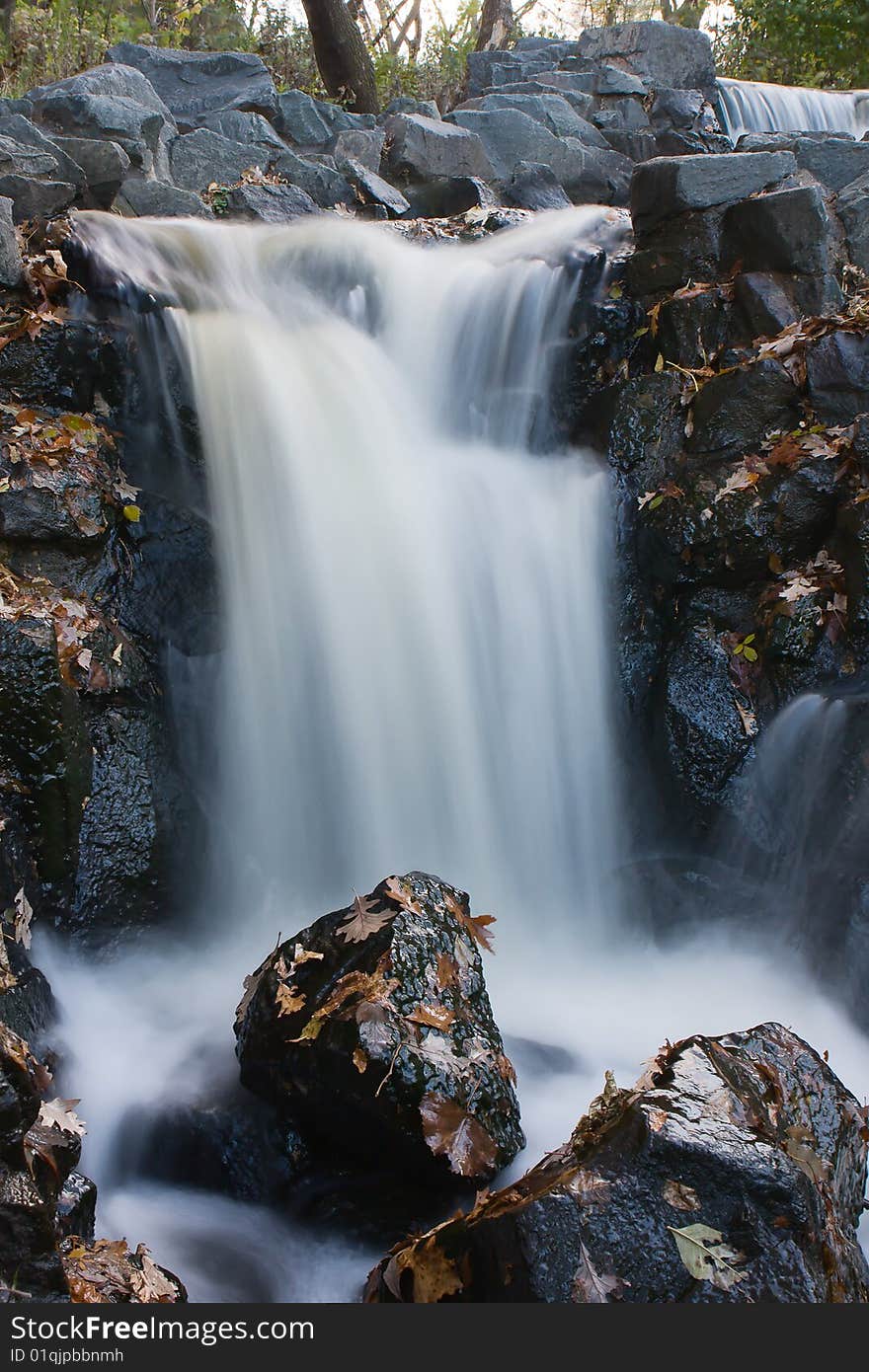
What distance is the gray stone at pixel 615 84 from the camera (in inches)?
512

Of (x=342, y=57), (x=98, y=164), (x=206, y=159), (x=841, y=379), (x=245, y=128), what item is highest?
(x=342, y=57)

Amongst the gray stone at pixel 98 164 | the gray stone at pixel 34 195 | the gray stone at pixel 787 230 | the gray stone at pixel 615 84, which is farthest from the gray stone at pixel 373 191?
the gray stone at pixel 615 84

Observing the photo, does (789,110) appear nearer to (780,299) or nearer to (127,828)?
(780,299)

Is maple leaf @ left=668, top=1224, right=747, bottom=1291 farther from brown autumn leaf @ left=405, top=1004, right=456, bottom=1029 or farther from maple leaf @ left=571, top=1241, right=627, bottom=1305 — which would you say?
brown autumn leaf @ left=405, top=1004, right=456, bottom=1029

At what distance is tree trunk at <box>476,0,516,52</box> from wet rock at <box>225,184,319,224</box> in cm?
950

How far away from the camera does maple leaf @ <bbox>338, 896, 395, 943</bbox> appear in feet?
11.7

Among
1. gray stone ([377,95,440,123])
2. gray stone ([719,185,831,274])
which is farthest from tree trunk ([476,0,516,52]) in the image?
gray stone ([719,185,831,274])

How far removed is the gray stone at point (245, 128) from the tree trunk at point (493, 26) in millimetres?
8085

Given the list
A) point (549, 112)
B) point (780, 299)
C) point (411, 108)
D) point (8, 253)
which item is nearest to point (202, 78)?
point (411, 108)

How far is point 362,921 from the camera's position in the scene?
3.61m

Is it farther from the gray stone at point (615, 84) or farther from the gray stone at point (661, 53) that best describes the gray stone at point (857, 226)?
the gray stone at point (661, 53)

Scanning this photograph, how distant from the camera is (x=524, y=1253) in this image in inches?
95.5

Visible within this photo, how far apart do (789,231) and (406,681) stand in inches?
139

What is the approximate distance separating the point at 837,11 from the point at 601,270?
11.4 metres
